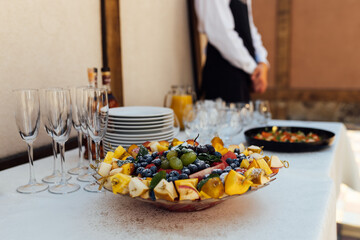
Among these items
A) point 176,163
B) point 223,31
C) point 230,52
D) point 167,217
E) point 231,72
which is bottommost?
point 167,217

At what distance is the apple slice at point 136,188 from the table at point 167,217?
71mm

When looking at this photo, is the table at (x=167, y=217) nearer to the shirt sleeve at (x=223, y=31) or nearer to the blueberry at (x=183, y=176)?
the blueberry at (x=183, y=176)

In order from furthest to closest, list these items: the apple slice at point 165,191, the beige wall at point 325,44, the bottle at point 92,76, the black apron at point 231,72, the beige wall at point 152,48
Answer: the beige wall at point 325,44, the black apron at point 231,72, the beige wall at point 152,48, the bottle at point 92,76, the apple slice at point 165,191

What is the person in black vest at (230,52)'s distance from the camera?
6.57 ft

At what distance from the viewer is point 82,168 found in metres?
1.01

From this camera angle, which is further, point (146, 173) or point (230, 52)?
point (230, 52)

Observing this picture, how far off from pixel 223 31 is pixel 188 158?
4.60 ft

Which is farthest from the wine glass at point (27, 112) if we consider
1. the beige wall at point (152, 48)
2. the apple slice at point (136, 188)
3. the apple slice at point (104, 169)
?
the beige wall at point (152, 48)

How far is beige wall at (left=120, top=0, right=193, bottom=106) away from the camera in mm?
1802

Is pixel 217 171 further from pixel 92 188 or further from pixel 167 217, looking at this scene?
pixel 92 188

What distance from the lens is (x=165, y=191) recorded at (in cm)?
64

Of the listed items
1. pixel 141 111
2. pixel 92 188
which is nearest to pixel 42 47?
pixel 141 111

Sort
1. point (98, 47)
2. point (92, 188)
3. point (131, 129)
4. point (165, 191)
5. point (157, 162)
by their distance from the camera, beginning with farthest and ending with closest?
point (98, 47)
point (131, 129)
point (92, 188)
point (157, 162)
point (165, 191)

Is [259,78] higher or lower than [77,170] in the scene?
higher
